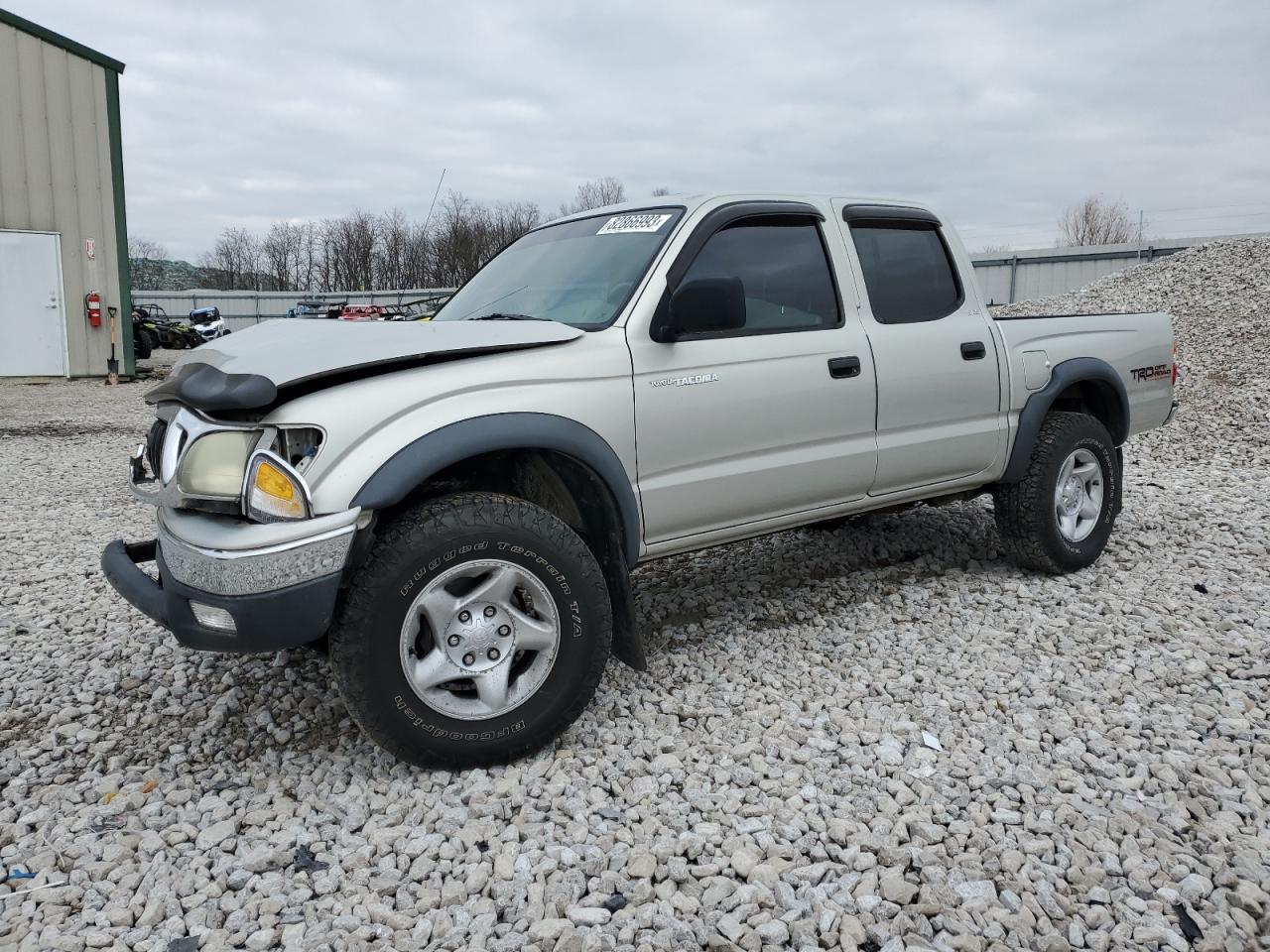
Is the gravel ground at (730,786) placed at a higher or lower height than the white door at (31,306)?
lower

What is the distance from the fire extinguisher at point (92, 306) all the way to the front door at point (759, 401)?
48.9 feet

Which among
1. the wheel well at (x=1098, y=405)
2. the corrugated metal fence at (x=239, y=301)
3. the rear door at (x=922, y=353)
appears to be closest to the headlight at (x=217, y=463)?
the rear door at (x=922, y=353)

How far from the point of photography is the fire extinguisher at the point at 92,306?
15.3m

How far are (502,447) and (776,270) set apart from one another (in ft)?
5.17

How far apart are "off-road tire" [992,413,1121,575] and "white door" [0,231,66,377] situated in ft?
50.6

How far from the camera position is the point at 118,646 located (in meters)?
4.14

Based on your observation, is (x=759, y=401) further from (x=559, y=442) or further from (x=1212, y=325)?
(x=1212, y=325)

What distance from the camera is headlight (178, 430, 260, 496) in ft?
8.82

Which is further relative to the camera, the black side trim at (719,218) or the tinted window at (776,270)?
the tinted window at (776,270)

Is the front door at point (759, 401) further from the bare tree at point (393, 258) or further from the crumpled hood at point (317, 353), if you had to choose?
the bare tree at point (393, 258)

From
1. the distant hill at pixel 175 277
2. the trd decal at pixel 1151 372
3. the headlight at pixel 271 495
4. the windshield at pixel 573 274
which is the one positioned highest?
the distant hill at pixel 175 277

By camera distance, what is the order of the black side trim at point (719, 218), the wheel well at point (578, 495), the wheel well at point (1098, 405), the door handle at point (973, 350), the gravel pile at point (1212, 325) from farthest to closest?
the gravel pile at point (1212, 325), the wheel well at point (1098, 405), the door handle at point (973, 350), the black side trim at point (719, 218), the wheel well at point (578, 495)

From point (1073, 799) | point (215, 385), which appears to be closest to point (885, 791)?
point (1073, 799)

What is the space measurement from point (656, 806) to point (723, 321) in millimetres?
1638
